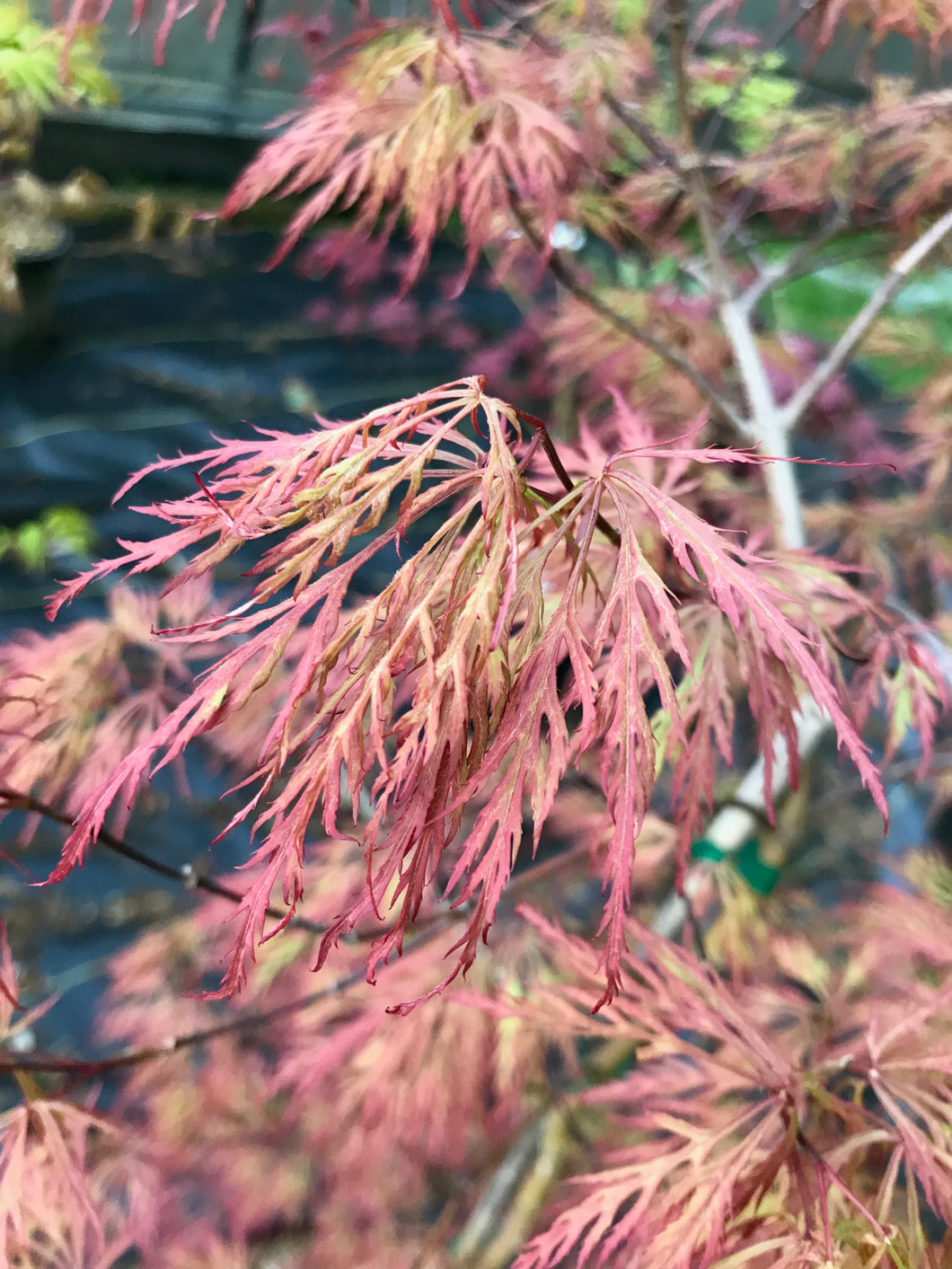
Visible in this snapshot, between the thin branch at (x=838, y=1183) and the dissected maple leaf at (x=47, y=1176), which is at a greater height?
the thin branch at (x=838, y=1183)

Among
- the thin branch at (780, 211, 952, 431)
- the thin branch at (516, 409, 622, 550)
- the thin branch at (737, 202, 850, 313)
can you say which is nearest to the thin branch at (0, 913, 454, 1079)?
the thin branch at (516, 409, 622, 550)

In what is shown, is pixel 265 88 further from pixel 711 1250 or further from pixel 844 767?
pixel 711 1250

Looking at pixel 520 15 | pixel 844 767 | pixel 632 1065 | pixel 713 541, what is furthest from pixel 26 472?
pixel 844 767

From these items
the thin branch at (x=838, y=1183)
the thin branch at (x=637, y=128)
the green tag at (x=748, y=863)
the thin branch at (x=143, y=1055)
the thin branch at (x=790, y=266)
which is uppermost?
the thin branch at (x=637, y=128)

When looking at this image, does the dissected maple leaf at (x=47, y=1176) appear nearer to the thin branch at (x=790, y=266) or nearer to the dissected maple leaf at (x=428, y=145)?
the dissected maple leaf at (x=428, y=145)

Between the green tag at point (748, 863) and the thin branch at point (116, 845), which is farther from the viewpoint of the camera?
the green tag at point (748, 863)

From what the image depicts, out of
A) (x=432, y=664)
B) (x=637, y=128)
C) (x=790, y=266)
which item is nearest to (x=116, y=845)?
(x=432, y=664)

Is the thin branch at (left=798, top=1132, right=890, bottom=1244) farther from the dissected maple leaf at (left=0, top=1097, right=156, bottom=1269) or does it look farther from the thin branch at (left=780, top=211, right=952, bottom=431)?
the thin branch at (left=780, top=211, right=952, bottom=431)

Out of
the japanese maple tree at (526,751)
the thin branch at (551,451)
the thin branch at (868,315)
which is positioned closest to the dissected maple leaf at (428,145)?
the japanese maple tree at (526,751)
